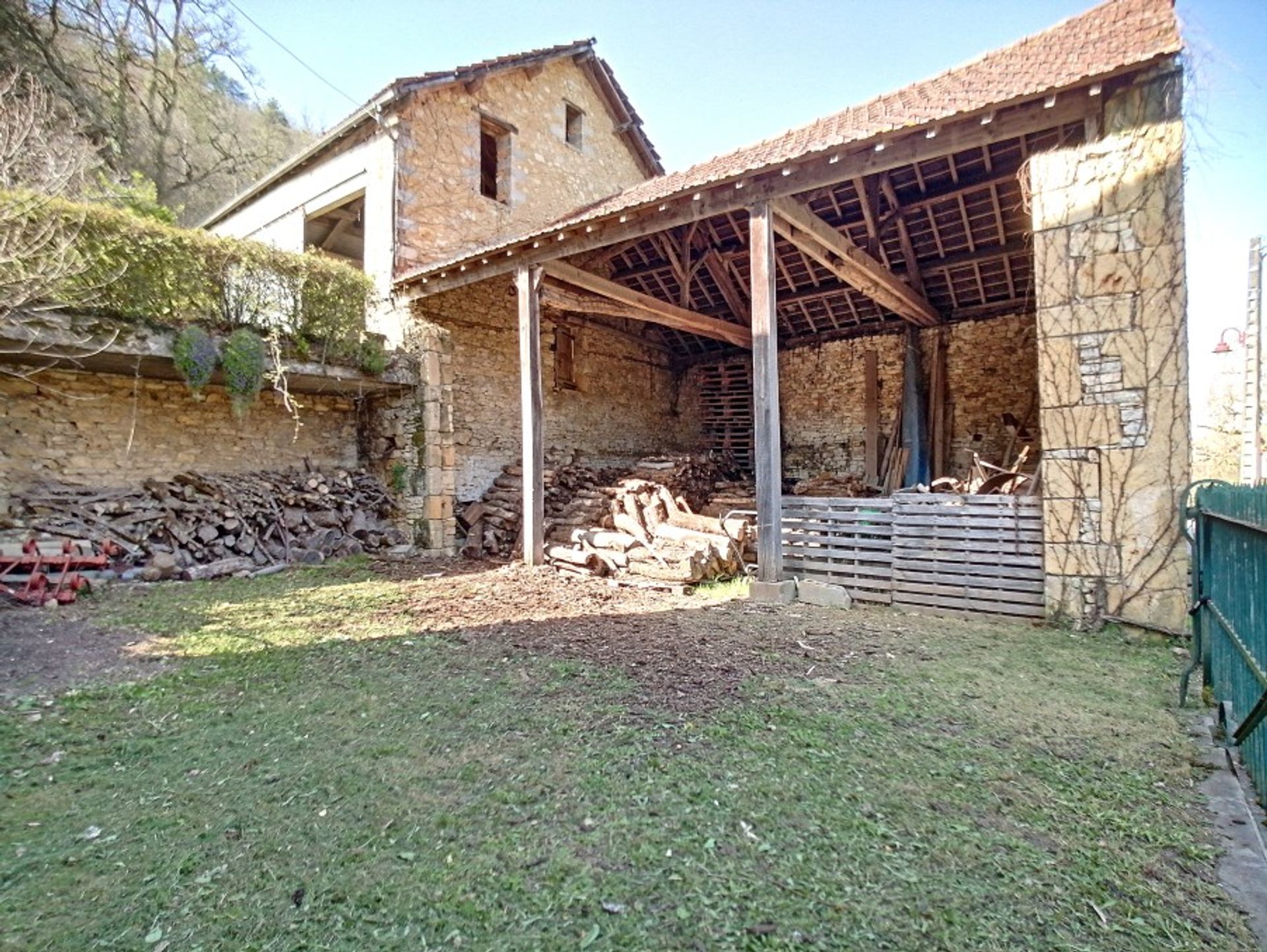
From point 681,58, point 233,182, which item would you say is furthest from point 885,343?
point 233,182

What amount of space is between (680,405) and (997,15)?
8500 millimetres

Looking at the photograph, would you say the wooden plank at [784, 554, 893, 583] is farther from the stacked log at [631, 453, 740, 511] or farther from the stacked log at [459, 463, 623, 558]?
the stacked log at [631, 453, 740, 511]

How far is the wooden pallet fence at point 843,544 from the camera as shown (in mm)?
5887

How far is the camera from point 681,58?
8.52 m

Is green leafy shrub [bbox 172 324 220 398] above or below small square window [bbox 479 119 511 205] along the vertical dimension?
below

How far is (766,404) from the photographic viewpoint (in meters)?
5.94

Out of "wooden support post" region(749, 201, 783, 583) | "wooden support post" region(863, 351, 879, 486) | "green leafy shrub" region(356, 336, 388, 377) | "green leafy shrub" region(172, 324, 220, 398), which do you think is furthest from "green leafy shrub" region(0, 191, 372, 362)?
"wooden support post" region(863, 351, 879, 486)

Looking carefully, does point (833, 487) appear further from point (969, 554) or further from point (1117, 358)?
point (1117, 358)

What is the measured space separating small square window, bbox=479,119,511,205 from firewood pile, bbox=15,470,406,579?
600cm

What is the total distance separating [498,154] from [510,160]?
0.50 meters

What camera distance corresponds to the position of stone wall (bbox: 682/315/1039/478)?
1002 cm

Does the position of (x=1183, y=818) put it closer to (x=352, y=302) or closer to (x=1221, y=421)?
(x=352, y=302)

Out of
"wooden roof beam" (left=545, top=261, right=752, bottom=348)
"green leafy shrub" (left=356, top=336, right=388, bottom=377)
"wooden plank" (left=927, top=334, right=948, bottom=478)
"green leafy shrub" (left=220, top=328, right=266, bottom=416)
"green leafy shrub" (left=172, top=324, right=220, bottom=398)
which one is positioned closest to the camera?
"green leafy shrub" (left=172, top=324, right=220, bottom=398)

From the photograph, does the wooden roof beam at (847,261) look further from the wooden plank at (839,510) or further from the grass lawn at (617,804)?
the grass lawn at (617,804)
